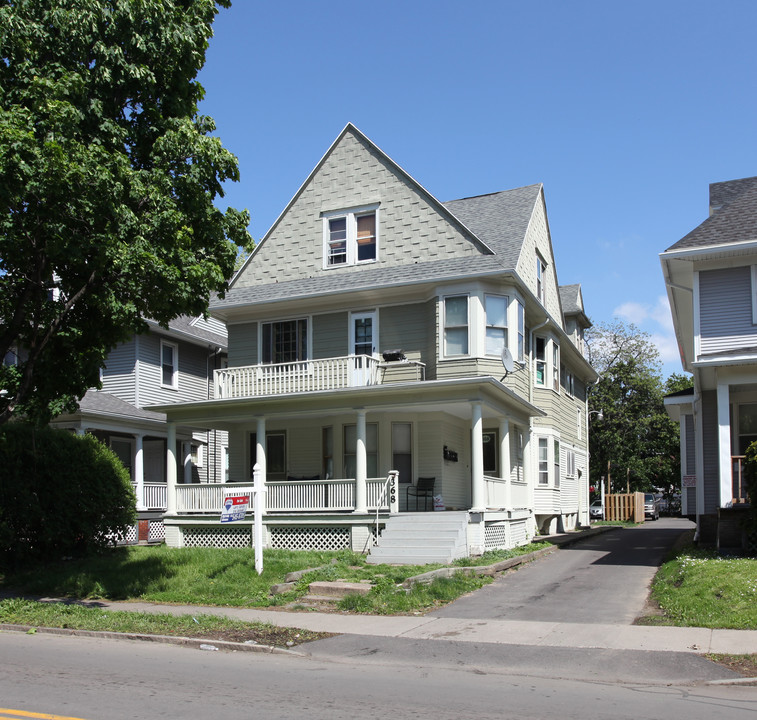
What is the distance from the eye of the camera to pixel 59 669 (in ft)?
29.6

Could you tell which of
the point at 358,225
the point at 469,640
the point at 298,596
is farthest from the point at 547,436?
the point at 469,640

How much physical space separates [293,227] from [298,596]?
1409 cm

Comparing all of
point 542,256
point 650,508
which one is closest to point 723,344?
point 542,256

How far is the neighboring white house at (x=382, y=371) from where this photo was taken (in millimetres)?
21031

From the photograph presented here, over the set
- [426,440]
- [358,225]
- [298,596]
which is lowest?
[298,596]

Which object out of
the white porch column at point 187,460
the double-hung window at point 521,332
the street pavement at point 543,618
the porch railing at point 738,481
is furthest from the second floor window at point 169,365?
the porch railing at point 738,481

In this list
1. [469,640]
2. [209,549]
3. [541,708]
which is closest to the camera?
[541,708]

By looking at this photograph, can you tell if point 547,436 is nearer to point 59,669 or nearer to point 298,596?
point 298,596

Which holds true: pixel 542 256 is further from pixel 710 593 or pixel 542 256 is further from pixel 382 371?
pixel 710 593

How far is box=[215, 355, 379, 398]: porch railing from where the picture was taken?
22.1 meters

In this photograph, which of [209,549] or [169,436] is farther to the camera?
[169,436]

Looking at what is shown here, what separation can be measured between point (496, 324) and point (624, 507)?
27611 millimetres

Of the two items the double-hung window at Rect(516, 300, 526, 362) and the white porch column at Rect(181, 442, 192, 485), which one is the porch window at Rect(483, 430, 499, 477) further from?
the white porch column at Rect(181, 442, 192, 485)

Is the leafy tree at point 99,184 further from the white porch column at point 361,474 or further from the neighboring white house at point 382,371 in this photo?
the neighboring white house at point 382,371
